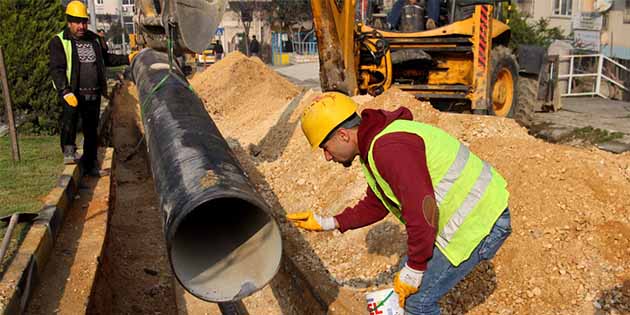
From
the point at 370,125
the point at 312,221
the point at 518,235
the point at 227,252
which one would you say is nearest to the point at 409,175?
the point at 370,125

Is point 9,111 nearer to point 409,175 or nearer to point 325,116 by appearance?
point 325,116

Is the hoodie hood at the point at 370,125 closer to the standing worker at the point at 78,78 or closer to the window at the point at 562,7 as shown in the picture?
the standing worker at the point at 78,78

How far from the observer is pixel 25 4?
29.7 ft

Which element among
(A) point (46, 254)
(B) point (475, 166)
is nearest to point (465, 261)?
(B) point (475, 166)

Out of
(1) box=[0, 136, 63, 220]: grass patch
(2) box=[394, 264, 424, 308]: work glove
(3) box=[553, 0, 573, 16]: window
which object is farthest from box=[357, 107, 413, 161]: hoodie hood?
(3) box=[553, 0, 573, 16]: window

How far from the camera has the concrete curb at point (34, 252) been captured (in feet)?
11.2

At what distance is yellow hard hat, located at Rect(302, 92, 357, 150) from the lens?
288 cm

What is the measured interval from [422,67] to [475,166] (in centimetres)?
668

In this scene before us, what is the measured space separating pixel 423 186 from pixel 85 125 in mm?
4900

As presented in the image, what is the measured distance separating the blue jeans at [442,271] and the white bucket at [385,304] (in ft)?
0.18

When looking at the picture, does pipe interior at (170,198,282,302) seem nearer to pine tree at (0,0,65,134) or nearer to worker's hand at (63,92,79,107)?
worker's hand at (63,92,79,107)

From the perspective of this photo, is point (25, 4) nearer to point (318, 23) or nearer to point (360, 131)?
point (318, 23)

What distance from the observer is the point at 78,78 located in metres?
6.21

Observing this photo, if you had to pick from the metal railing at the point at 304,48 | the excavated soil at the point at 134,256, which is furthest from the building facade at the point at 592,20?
the excavated soil at the point at 134,256
